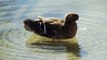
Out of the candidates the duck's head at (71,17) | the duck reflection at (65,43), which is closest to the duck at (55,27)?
the duck's head at (71,17)

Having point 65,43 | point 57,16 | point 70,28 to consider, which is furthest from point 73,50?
point 57,16

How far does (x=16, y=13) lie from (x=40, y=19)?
1.26m

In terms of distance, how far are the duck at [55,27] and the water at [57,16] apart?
197 millimetres

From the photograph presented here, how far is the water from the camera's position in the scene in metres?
6.39

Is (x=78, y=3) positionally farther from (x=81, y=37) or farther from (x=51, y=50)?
(x=51, y=50)

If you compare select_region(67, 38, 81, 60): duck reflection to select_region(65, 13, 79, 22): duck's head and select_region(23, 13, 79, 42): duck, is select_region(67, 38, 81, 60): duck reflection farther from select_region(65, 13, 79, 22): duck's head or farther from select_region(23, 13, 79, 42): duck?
select_region(65, 13, 79, 22): duck's head

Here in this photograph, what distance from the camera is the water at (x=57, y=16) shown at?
6.39 meters

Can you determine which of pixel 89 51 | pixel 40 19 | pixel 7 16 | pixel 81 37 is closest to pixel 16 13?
pixel 7 16

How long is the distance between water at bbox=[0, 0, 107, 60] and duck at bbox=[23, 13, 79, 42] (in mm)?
197

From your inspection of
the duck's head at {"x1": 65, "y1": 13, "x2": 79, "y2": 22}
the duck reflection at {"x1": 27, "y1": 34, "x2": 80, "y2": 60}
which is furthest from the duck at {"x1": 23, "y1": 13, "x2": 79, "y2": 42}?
the duck reflection at {"x1": 27, "y1": 34, "x2": 80, "y2": 60}

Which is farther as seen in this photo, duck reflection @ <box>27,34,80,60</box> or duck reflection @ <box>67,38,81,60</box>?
duck reflection @ <box>27,34,80,60</box>

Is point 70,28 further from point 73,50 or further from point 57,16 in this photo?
point 57,16

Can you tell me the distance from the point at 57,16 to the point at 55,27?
1036mm

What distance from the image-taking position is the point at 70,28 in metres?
7.12
